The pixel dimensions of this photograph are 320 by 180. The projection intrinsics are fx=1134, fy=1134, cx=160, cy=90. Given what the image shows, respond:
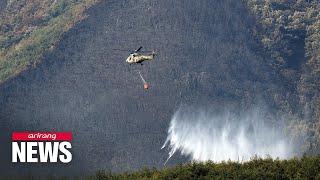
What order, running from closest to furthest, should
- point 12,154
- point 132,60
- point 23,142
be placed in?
point 132,60, point 12,154, point 23,142

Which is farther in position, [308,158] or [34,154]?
[34,154]

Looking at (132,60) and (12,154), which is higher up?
(132,60)

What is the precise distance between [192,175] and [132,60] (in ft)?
67.7

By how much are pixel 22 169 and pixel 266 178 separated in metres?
36.4

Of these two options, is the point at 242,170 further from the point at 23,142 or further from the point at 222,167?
the point at 23,142

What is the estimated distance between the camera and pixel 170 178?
443 feet

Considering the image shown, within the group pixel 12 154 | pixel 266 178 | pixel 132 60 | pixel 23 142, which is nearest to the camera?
pixel 266 178

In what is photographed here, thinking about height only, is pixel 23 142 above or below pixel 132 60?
below

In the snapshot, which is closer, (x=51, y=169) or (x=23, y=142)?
(x=51, y=169)

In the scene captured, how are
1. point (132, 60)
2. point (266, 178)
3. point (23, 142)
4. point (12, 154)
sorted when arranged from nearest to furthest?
1. point (266, 178)
2. point (132, 60)
3. point (12, 154)
4. point (23, 142)

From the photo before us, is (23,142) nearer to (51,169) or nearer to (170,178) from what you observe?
(51,169)

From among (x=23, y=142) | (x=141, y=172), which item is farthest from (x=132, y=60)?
(x=23, y=142)

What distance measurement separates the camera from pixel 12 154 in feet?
560

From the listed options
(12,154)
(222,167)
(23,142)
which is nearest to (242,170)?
(222,167)
